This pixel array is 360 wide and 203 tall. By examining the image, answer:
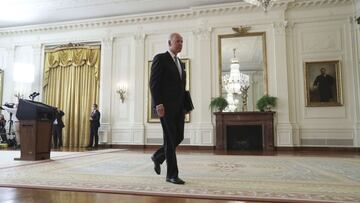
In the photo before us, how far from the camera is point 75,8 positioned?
827cm

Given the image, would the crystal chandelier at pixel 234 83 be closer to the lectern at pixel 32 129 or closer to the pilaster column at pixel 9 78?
the lectern at pixel 32 129

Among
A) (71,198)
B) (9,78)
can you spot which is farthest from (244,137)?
(9,78)

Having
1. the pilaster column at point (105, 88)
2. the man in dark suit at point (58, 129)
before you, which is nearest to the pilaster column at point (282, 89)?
the pilaster column at point (105, 88)

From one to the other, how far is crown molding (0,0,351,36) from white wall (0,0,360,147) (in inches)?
1.1

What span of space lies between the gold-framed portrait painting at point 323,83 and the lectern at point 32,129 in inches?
238

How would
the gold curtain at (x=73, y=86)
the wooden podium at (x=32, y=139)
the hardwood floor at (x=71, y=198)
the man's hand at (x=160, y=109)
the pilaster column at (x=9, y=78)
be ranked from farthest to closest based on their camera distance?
the pilaster column at (x=9, y=78) → the gold curtain at (x=73, y=86) → the wooden podium at (x=32, y=139) → the man's hand at (x=160, y=109) → the hardwood floor at (x=71, y=198)

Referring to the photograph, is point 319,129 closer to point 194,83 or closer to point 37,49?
point 194,83

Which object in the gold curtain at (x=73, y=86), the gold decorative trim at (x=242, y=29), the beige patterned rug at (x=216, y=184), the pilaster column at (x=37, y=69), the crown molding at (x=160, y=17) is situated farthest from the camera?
the pilaster column at (x=37, y=69)

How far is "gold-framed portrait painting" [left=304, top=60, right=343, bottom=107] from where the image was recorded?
722 cm

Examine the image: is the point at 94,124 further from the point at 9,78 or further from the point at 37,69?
the point at 9,78

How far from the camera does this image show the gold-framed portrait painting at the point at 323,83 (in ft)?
23.7

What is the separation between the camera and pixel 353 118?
7.10m

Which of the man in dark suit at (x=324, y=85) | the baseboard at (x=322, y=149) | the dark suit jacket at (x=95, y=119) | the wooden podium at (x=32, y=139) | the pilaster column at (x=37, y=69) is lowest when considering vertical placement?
the baseboard at (x=322, y=149)

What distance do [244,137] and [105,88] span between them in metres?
4.26
